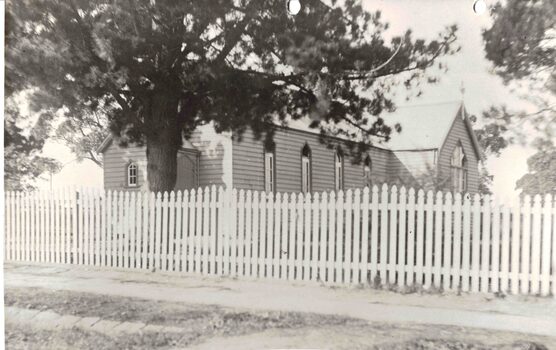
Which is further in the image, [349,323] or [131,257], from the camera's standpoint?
[131,257]

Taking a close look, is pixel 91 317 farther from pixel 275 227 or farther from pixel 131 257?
pixel 275 227

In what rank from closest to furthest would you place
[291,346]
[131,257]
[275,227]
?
[291,346] < [275,227] < [131,257]

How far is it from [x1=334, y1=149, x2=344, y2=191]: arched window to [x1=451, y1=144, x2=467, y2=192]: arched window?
793mm

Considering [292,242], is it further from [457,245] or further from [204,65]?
[204,65]

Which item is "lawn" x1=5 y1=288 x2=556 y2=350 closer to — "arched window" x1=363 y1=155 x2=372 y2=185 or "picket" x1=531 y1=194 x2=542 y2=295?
"picket" x1=531 y1=194 x2=542 y2=295

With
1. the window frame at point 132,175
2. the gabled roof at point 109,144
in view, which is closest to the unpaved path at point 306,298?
the window frame at point 132,175

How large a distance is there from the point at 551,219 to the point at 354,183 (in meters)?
1.34

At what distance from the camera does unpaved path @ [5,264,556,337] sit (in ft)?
10.4

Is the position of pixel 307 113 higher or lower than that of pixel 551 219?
higher

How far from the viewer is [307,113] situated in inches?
139

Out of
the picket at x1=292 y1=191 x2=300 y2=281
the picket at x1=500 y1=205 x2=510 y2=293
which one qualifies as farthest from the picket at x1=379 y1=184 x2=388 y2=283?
the picket at x1=500 y1=205 x2=510 y2=293

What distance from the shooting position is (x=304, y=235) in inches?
141

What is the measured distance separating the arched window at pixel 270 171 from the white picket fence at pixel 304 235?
0.09 m

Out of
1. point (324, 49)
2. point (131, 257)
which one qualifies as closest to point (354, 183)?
point (324, 49)
